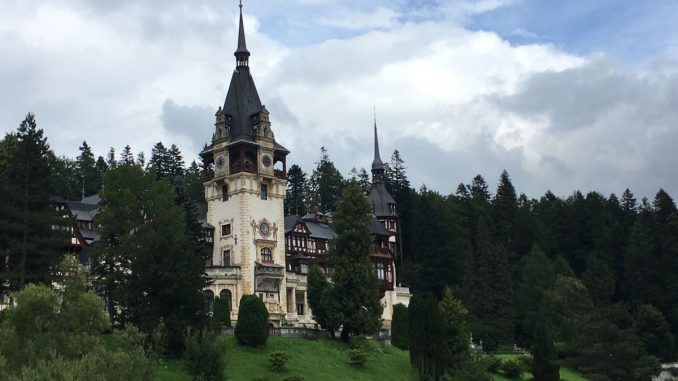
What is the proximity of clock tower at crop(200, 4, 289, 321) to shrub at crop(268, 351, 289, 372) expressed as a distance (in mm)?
18667

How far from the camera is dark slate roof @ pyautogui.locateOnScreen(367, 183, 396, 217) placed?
11112 centimetres

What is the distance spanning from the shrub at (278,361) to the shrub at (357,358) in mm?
5514

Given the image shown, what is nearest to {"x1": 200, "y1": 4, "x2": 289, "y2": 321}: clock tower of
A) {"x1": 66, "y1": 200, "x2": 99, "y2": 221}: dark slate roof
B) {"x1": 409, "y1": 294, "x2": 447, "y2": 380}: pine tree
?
{"x1": 66, "y1": 200, "x2": 99, "y2": 221}: dark slate roof

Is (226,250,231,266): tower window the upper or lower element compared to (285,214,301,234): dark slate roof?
lower

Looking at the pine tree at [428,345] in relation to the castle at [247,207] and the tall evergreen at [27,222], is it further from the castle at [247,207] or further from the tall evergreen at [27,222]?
the tall evergreen at [27,222]

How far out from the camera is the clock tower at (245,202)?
83.2 metres

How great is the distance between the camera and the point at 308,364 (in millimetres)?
65062

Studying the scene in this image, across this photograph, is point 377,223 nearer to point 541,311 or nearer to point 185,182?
point 541,311

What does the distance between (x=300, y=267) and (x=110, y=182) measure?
27539mm

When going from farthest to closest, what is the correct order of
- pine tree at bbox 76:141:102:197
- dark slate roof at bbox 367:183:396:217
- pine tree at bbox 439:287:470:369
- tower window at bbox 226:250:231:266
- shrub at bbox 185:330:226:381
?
Answer: 1. pine tree at bbox 76:141:102:197
2. dark slate roof at bbox 367:183:396:217
3. tower window at bbox 226:250:231:266
4. pine tree at bbox 439:287:470:369
5. shrub at bbox 185:330:226:381

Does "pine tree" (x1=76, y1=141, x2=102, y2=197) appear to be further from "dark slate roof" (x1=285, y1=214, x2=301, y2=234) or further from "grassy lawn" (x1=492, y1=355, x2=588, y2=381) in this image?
"grassy lawn" (x1=492, y1=355, x2=588, y2=381)

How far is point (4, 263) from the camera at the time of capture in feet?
214

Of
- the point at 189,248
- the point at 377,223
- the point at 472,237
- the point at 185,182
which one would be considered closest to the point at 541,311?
the point at 377,223

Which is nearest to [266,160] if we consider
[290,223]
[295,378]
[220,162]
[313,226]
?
[220,162]
